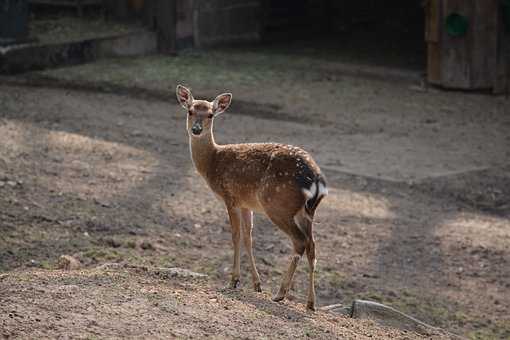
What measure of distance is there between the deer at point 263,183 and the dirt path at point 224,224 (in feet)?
1.43

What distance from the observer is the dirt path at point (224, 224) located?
8617mm

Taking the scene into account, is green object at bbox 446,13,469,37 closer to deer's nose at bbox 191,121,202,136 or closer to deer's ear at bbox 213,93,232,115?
deer's ear at bbox 213,93,232,115

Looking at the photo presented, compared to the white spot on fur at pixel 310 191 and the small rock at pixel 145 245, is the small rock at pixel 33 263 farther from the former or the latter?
the white spot on fur at pixel 310 191

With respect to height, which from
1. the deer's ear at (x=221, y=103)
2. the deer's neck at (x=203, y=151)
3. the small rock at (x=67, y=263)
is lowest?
the small rock at (x=67, y=263)

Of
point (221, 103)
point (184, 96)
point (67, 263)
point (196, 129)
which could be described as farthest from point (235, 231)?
point (67, 263)

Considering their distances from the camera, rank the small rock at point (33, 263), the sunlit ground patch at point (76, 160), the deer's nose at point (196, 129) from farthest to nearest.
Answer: the sunlit ground patch at point (76, 160) → the small rock at point (33, 263) → the deer's nose at point (196, 129)

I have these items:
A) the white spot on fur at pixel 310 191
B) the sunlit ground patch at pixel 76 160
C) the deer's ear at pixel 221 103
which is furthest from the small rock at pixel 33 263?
the white spot on fur at pixel 310 191

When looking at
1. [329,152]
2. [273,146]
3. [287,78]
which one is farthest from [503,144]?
[273,146]

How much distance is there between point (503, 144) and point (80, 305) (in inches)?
307

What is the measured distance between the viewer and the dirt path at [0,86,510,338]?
8.62m

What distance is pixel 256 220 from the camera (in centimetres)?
998

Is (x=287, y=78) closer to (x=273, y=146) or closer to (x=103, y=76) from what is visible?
(x=103, y=76)

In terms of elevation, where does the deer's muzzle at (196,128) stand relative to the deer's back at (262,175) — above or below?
above

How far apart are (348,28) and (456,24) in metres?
5.23
